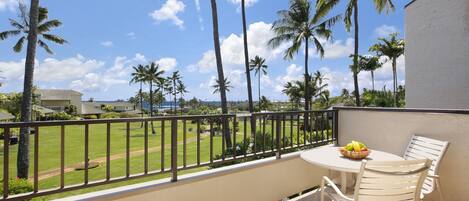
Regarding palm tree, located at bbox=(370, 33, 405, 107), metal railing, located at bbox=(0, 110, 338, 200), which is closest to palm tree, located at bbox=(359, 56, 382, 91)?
palm tree, located at bbox=(370, 33, 405, 107)

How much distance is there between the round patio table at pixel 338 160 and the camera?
7.73ft

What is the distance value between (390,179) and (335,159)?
68 cm

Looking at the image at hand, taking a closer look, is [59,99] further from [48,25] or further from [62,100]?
[48,25]

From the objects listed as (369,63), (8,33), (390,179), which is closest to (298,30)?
(369,63)

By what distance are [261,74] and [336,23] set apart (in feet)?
71.2

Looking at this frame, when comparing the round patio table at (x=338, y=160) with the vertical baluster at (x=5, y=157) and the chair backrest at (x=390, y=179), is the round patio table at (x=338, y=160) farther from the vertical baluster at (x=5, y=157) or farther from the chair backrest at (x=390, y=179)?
the vertical baluster at (x=5, y=157)

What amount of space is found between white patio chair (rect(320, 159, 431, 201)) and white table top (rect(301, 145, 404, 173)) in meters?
0.30

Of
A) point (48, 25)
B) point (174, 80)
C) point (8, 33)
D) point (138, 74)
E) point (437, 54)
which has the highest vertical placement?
point (48, 25)

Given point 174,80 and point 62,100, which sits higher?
point 174,80

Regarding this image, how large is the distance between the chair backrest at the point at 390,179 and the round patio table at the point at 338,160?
0.26 m

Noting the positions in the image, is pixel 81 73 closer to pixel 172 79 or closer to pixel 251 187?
pixel 172 79

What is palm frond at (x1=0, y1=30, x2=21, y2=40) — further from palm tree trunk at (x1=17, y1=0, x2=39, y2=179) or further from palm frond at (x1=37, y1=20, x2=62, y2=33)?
palm tree trunk at (x1=17, y1=0, x2=39, y2=179)

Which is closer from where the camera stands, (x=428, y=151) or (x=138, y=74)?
(x=428, y=151)

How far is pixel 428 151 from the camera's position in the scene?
2.92 meters
